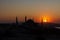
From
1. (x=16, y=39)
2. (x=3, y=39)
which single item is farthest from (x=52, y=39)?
(x=3, y=39)

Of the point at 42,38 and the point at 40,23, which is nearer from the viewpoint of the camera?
the point at 42,38

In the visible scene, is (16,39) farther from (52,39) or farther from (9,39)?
(52,39)

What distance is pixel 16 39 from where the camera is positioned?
53.4 ft

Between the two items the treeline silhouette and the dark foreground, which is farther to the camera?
the treeline silhouette

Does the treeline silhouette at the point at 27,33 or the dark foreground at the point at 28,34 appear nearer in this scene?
the dark foreground at the point at 28,34

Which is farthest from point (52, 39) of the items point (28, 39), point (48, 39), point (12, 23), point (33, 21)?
point (33, 21)

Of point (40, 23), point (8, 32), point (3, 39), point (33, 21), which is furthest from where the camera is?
point (33, 21)

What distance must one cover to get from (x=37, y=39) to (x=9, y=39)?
245cm

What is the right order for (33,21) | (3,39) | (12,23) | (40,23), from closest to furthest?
(3,39) < (12,23) < (40,23) < (33,21)

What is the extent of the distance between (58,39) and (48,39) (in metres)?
0.87

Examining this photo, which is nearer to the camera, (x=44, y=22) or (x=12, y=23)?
(x=12, y=23)

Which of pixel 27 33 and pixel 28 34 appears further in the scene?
pixel 27 33

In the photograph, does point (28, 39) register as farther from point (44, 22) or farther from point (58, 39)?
point (44, 22)

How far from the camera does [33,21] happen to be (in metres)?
34.4
